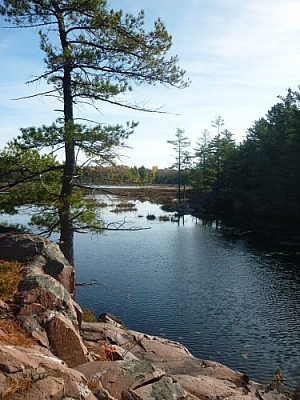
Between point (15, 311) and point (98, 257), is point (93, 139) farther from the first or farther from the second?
point (98, 257)

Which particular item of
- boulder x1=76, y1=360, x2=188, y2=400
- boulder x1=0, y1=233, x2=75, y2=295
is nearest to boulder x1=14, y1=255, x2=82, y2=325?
boulder x1=0, y1=233, x2=75, y2=295

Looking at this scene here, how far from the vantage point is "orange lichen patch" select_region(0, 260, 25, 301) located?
278 inches

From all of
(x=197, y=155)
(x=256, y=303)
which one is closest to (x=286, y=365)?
(x=256, y=303)

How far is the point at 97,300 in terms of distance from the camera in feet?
66.9

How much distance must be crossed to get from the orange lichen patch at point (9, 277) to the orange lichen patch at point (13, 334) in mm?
819

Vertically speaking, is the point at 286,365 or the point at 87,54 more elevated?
the point at 87,54

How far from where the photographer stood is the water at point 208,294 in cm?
1527

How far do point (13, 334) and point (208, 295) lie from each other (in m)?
16.7

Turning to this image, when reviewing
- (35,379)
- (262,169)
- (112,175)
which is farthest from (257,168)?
(35,379)

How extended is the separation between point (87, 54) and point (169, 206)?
56.6 metres

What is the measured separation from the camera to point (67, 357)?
649 centimetres

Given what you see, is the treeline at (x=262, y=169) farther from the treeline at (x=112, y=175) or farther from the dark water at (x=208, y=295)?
the treeline at (x=112, y=175)

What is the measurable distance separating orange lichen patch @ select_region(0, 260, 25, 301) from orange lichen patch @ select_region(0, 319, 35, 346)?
82 centimetres

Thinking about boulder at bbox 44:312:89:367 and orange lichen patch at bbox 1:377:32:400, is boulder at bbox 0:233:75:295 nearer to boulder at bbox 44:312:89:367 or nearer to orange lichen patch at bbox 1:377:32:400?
boulder at bbox 44:312:89:367
